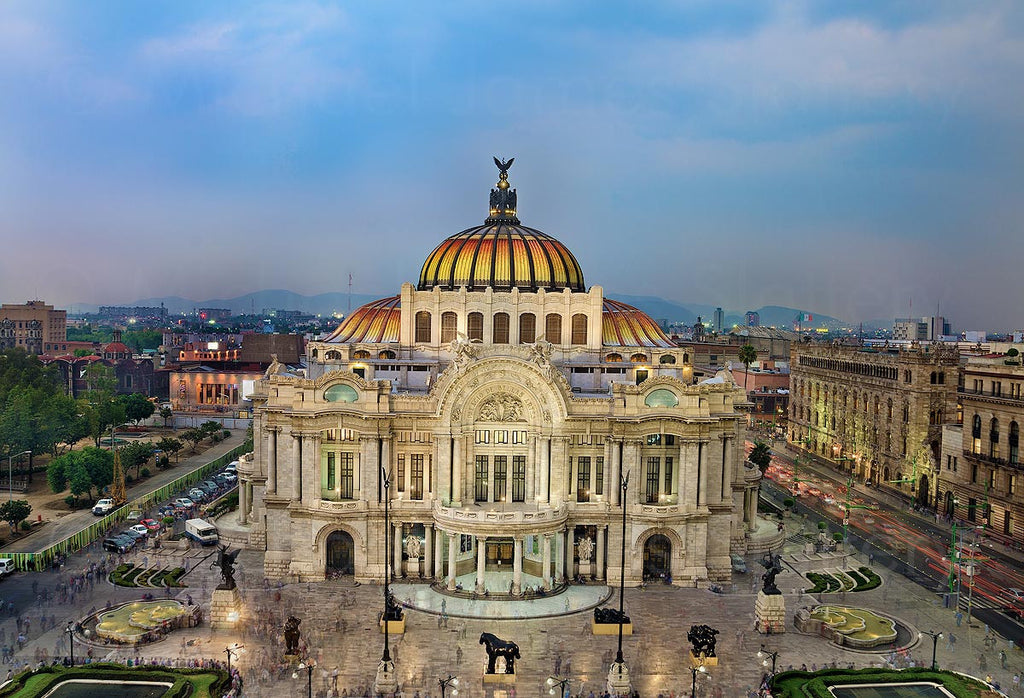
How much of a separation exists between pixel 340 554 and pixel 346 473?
7.00 metres

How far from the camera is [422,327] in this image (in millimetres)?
84375

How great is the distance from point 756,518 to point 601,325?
993 inches

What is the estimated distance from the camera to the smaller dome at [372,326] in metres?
86.4

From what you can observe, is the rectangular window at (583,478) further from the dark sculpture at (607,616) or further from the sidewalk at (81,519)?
the sidewalk at (81,519)

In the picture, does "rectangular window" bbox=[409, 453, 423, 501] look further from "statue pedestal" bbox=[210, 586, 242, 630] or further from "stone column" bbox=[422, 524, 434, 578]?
"statue pedestal" bbox=[210, 586, 242, 630]

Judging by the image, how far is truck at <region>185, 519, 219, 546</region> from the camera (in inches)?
3108

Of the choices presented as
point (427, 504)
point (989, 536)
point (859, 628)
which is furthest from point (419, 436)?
point (989, 536)

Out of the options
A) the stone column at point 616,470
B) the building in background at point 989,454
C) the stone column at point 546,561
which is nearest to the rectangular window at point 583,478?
the stone column at point 616,470

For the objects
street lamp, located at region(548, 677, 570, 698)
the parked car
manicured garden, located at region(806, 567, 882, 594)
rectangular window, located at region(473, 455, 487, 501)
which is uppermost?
rectangular window, located at region(473, 455, 487, 501)

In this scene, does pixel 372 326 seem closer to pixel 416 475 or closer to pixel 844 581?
pixel 416 475

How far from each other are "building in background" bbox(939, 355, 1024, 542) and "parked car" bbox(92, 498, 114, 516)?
90271 mm

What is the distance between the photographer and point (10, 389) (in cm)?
11869

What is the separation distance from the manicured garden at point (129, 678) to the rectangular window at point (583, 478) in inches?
1246

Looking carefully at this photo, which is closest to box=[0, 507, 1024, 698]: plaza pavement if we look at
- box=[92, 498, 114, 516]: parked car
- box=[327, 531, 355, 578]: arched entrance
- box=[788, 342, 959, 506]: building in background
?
box=[327, 531, 355, 578]: arched entrance
